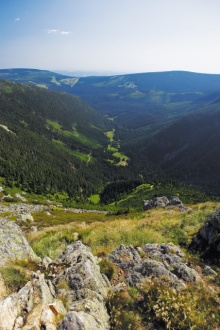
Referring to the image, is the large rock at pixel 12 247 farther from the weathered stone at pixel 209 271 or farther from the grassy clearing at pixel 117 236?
the weathered stone at pixel 209 271

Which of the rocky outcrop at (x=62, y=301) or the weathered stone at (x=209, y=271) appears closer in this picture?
the rocky outcrop at (x=62, y=301)

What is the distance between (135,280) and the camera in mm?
15805

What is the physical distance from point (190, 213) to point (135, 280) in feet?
76.0

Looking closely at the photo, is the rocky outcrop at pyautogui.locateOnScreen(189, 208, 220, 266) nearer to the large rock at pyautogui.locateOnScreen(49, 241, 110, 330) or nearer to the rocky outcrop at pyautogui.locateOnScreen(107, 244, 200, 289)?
the rocky outcrop at pyautogui.locateOnScreen(107, 244, 200, 289)

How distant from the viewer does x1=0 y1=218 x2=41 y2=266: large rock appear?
17.6 meters

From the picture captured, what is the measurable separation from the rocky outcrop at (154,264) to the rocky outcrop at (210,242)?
9.46 feet

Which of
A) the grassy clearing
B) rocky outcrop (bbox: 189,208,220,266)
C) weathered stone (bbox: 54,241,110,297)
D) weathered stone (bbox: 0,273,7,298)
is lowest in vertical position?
the grassy clearing

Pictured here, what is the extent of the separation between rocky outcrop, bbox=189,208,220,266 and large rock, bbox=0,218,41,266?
15187 mm

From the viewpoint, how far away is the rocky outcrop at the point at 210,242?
22.3 meters

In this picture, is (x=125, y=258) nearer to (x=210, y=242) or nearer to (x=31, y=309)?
(x=31, y=309)

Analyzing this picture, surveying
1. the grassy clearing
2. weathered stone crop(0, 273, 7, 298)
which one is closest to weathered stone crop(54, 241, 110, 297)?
weathered stone crop(0, 273, 7, 298)

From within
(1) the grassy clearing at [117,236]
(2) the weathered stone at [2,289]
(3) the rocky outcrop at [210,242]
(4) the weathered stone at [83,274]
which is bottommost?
(1) the grassy clearing at [117,236]

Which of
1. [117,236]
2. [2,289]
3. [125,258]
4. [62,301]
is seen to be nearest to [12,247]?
[2,289]

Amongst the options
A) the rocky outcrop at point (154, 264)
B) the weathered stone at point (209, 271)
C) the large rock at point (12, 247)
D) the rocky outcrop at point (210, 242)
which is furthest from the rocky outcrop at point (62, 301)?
the rocky outcrop at point (210, 242)
